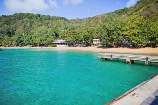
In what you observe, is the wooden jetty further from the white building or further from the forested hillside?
the white building

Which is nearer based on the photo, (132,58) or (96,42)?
(132,58)

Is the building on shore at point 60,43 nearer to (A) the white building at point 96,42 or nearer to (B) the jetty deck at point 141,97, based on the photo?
(A) the white building at point 96,42

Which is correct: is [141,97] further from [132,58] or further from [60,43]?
[60,43]

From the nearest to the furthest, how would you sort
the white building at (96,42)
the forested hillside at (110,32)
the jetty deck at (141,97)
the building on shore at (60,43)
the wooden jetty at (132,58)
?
the jetty deck at (141,97) < the wooden jetty at (132,58) < the forested hillside at (110,32) < the white building at (96,42) < the building on shore at (60,43)

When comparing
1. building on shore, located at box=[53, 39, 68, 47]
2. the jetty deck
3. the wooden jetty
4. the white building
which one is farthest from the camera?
building on shore, located at box=[53, 39, 68, 47]

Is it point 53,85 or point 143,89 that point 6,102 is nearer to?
point 53,85

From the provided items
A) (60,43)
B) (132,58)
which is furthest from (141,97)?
(60,43)

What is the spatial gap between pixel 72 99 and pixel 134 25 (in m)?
58.1

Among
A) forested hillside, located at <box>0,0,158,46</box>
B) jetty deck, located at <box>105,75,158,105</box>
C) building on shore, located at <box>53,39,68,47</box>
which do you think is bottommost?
jetty deck, located at <box>105,75,158,105</box>

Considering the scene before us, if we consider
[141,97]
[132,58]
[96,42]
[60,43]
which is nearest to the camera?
[141,97]

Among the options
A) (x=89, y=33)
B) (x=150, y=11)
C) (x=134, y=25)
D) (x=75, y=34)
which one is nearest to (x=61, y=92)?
(x=134, y=25)

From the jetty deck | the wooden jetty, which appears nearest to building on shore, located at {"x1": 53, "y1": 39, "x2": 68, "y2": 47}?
the wooden jetty

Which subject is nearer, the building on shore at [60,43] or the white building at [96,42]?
the white building at [96,42]

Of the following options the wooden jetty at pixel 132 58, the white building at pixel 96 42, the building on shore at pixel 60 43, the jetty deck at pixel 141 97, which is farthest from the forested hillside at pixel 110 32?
the jetty deck at pixel 141 97
